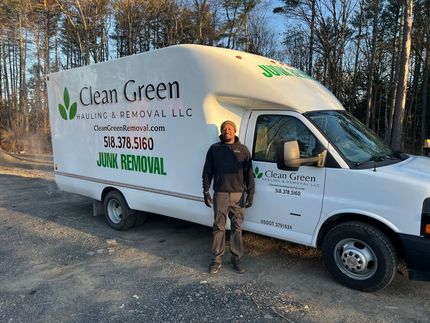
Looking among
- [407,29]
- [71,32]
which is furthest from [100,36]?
[407,29]

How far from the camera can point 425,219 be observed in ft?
12.1

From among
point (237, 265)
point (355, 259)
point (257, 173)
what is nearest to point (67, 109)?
point (257, 173)

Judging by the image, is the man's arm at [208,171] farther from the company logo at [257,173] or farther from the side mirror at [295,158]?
the side mirror at [295,158]

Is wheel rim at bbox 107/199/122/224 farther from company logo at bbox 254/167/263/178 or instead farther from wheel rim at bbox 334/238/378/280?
wheel rim at bbox 334/238/378/280

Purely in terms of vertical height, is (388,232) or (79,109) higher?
(79,109)

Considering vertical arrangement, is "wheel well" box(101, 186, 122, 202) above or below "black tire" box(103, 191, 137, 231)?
above

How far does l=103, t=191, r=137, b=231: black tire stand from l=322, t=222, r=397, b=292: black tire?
11.7 ft

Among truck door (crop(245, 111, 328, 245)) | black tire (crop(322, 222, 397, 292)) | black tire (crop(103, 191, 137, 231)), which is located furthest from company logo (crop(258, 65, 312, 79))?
black tire (crop(103, 191, 137, 231))

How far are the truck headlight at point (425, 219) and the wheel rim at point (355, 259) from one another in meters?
0.58

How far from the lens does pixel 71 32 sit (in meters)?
30.1

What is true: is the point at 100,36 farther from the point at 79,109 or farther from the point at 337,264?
the point at 337,264

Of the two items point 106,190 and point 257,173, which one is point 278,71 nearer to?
point 257,173

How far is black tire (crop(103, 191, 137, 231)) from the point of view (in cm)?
655

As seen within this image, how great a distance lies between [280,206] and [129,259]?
2314 mm
